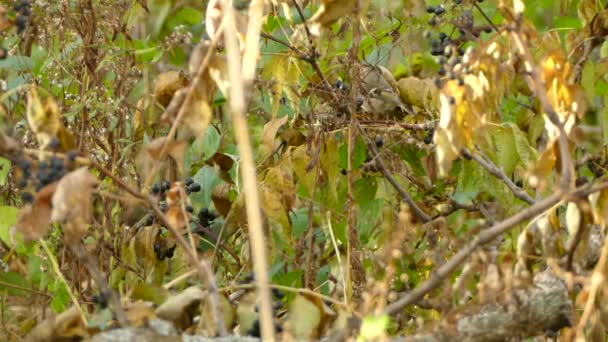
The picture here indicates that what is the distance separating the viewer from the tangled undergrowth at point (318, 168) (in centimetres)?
161

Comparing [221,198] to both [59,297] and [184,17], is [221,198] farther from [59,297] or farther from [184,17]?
[184,17]

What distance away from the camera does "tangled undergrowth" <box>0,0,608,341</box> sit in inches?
63.6

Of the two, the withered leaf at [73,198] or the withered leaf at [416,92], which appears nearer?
the withered leaf at [73,198]

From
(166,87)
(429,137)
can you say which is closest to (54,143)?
(166,87)

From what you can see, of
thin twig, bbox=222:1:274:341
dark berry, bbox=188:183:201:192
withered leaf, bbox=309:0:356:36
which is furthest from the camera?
dark berry, bbox=188:183:201:192

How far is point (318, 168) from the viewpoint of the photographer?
239cm

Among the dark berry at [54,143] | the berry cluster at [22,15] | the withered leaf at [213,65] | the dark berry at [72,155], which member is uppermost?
the berry cluster at [22,15]

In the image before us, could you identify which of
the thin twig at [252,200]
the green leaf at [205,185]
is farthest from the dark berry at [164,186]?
the thin twig at [252,200]

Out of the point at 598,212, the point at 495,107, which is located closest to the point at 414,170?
the point at 495,107

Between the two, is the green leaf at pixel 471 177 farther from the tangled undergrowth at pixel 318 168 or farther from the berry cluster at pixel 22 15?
the berry cluster at pixel 22 15

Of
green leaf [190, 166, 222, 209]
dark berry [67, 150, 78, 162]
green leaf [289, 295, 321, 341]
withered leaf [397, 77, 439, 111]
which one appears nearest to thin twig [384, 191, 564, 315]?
green leaf [289, 295, 321, 341]

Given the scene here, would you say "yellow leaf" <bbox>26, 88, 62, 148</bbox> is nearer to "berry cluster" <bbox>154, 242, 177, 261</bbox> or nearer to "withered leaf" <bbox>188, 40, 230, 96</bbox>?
"withered leaf" <bbox>188, 40, 230, 96</bbox>

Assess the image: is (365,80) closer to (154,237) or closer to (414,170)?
(414,170)

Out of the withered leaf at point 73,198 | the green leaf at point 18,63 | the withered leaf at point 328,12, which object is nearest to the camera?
the withered leaf at point 73,198
